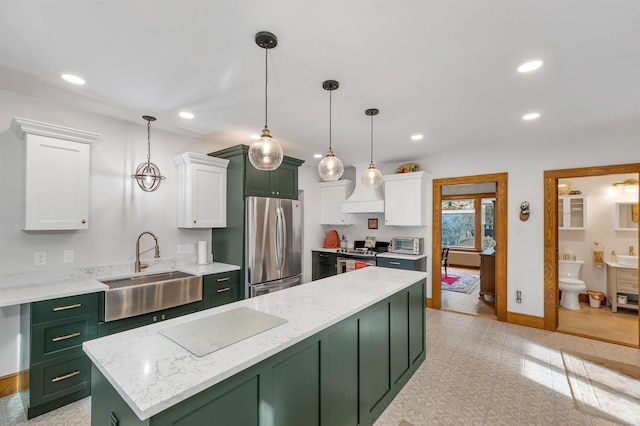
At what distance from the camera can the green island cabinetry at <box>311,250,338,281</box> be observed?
5.42 m

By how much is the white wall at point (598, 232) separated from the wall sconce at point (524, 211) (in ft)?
6.36

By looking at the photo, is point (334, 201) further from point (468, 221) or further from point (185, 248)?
point (468, 221)

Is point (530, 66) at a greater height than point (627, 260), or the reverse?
point (530, 66)

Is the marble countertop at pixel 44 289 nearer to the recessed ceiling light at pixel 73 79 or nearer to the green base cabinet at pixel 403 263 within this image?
the recessed ceiling light at pixel 73 79

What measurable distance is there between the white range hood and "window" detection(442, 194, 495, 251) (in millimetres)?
4398

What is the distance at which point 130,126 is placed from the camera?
10.8ft

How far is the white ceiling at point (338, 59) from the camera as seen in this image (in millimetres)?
1563

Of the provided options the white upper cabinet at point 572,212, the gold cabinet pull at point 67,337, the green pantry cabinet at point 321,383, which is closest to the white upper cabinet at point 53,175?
the gold cabinet pull at point 67,337

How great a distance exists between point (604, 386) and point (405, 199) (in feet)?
10.2

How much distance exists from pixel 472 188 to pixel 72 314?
900 cm

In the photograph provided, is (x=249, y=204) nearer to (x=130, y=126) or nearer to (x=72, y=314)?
(x=130, y=126)

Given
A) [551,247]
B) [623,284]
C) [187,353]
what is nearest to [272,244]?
[187,353]

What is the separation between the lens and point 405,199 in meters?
4.88

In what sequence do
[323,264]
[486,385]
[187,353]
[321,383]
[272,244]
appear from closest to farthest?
[187,353], [321,383], [486,385], [272,244], [323,264]
